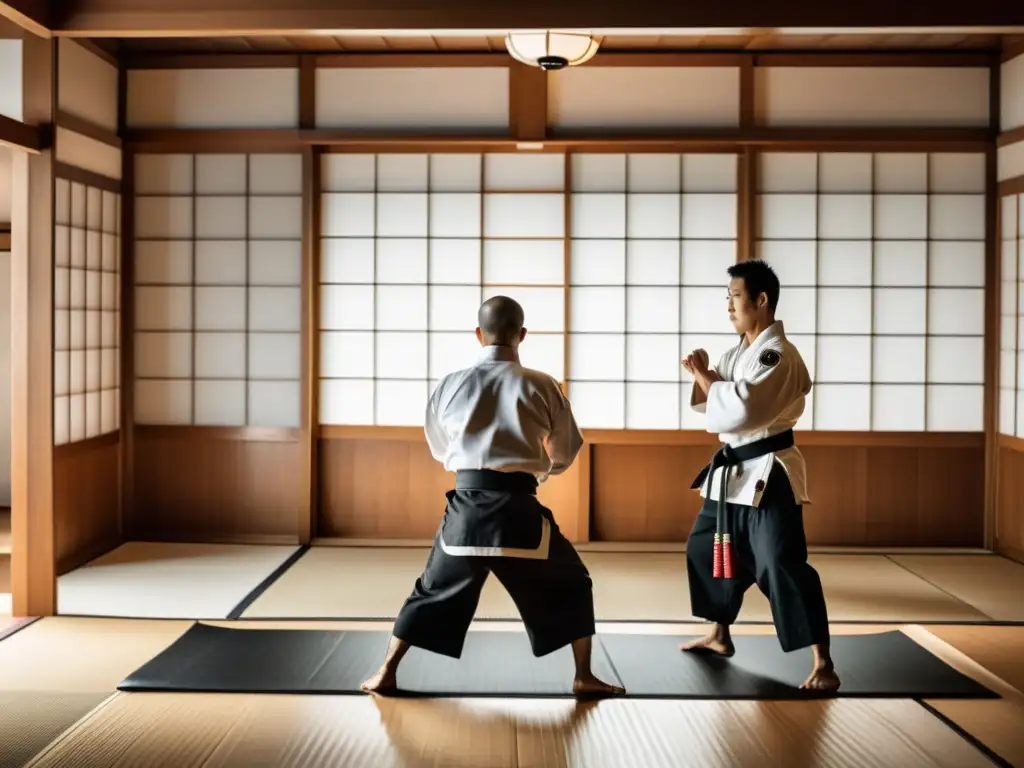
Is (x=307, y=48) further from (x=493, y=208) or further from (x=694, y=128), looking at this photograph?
(x=694, y=128)

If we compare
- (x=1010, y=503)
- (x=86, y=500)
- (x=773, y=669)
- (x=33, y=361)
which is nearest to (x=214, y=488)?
(x=86, y=500)

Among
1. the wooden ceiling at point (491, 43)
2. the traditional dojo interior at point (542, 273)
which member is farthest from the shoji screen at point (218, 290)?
the wooden ceiling at point (491, 43)

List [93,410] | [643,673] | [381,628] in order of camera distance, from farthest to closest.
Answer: [93,410] < [381,628] < [643,673]

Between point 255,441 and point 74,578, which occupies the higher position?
point 255,441

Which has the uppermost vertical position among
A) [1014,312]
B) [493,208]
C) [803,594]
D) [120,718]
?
[493,208]

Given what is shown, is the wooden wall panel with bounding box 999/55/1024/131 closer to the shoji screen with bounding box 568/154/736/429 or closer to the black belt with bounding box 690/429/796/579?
the shoji screen with bounding box 568/154/736/429

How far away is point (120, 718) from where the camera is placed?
301 cm

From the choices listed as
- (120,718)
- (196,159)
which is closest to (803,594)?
(120,718)

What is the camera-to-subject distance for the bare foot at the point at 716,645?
368cm

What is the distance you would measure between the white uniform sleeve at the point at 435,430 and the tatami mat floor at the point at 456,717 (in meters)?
0.76

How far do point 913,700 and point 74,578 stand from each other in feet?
11.7

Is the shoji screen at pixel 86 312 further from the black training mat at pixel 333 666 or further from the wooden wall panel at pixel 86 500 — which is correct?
the black training mat at pixel 333 666

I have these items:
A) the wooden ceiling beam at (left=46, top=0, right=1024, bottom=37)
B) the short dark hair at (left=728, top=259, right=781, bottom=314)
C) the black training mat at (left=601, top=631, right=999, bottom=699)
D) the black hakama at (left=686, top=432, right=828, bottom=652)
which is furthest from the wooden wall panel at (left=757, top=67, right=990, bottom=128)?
the black training mat at (left=601, top=631, right=999, bottom=699)

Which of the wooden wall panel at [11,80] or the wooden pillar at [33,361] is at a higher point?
the wooden wall panel at [11,80]
